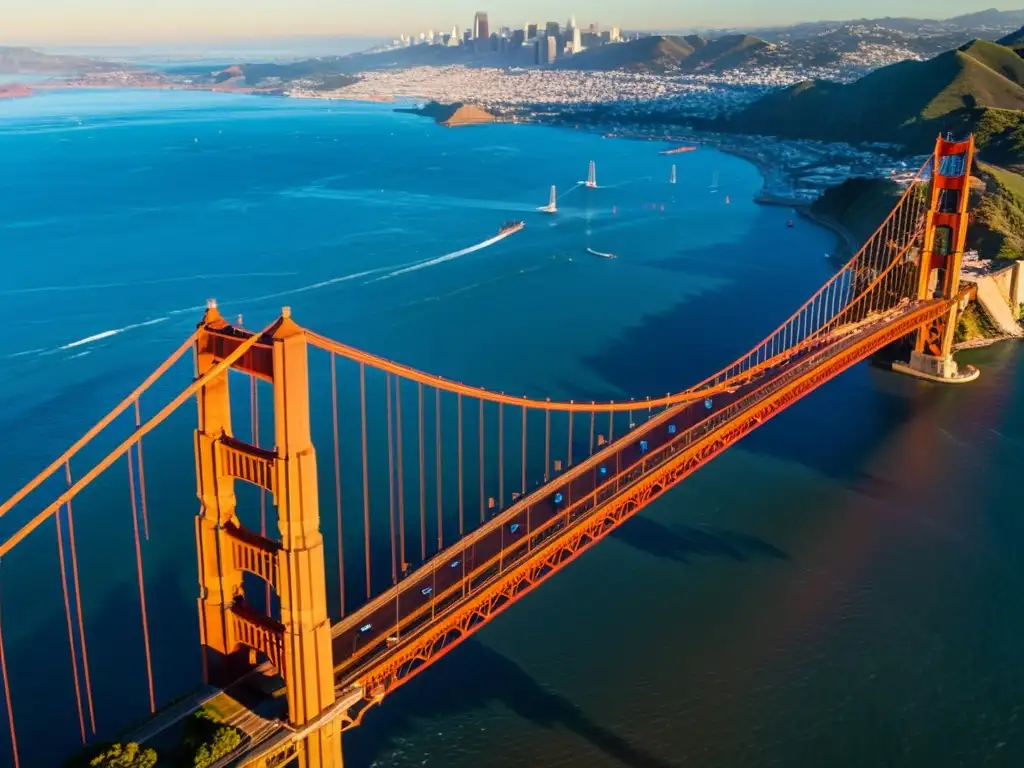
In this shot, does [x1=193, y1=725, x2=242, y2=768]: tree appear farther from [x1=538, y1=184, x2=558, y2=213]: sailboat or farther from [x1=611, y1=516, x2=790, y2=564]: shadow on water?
[x1=538, y1=184, x2=558, y2=213]: sailboat

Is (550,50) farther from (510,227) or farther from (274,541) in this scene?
(274,541)

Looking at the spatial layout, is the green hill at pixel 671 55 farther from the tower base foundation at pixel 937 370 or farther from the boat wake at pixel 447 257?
the tower base foundation at pixel 937 370

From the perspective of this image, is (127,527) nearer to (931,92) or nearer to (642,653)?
(642,653)

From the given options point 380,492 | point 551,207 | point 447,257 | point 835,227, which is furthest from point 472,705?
point 551,207

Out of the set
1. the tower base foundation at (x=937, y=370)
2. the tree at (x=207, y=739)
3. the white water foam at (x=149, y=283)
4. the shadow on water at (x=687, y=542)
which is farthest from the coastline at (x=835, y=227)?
the tree at (x=207, y=739)

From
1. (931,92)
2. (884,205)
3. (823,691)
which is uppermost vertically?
(931,92)

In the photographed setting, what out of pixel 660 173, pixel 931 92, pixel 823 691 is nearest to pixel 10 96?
pixel 660 173

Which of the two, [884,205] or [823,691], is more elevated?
[884,205]
